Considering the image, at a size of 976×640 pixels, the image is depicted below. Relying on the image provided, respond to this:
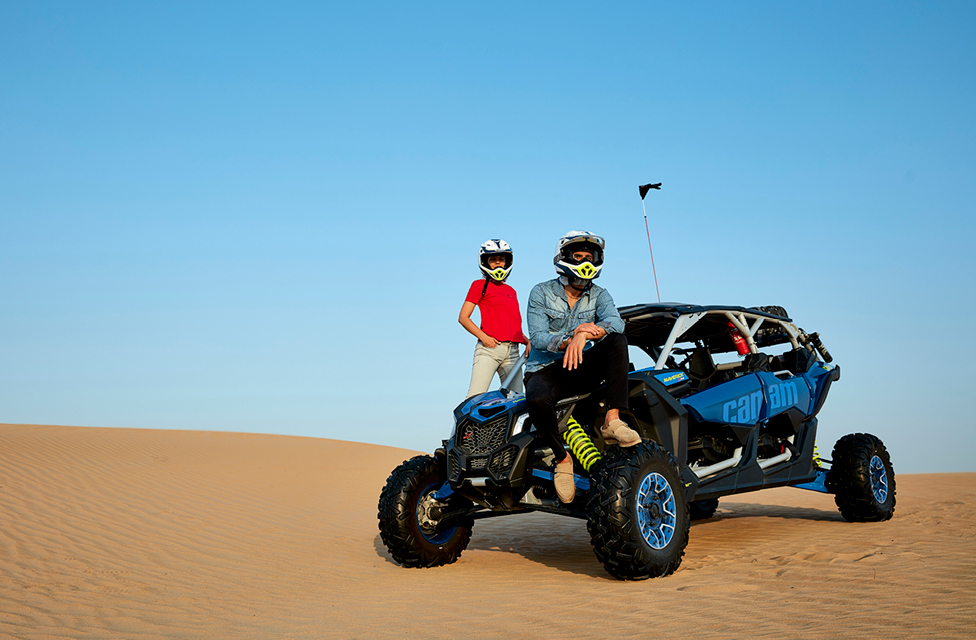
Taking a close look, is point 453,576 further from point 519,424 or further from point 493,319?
point 493,319

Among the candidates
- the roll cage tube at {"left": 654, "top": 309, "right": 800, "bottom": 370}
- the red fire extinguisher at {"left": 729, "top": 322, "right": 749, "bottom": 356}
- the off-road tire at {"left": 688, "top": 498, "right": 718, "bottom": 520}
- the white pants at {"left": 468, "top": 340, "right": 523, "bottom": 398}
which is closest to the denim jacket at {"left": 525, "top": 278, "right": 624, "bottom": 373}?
the roll cage tube at {"left": 654, "top": 309, "right": 800, "bottom": 370}

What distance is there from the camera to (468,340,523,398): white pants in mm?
7172

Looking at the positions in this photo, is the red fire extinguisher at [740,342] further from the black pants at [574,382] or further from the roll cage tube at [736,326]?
the black pants at [574,382]

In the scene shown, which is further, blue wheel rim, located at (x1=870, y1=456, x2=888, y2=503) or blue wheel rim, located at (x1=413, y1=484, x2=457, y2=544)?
blue wheel rim, located at (x1=870, y1=456, x2=888, y2=503)

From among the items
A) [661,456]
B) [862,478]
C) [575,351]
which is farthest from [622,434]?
[862,478]

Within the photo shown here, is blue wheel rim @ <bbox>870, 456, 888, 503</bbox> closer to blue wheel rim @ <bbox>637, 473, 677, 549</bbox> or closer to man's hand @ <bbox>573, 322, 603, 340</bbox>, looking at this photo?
blue wheel rim @ <bbox>637, 473, 677, 549</bbox>

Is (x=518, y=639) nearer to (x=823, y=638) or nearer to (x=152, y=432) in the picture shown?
(x=823, y=638)

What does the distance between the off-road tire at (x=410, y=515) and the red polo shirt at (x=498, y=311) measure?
4.81 ft

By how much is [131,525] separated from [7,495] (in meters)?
3.24

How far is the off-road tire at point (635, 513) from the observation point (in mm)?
5324

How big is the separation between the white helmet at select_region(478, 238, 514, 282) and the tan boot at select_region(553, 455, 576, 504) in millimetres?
2357

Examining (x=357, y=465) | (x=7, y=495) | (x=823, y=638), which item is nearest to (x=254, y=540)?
(x=7, y=495)

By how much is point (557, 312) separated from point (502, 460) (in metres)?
1.32

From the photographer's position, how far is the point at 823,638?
379cm
